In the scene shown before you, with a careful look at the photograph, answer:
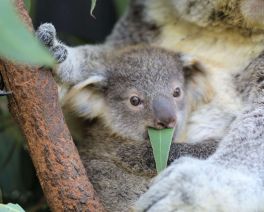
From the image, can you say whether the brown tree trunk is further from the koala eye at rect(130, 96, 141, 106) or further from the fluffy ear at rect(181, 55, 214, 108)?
the fluffy ear at rect(181, 55, 214, 108)

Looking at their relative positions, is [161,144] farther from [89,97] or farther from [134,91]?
[89,97]

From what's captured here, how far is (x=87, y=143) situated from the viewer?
2498 mm

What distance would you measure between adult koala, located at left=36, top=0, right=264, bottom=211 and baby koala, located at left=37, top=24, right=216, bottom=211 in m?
0.06

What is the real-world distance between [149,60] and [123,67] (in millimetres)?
113

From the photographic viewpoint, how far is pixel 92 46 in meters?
2.90

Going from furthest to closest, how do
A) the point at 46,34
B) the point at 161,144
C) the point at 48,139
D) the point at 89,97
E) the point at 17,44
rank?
the point at 89,97 → the point at 46,34 → the point at 161,144 → the point at 48,139 → the point at 17,44

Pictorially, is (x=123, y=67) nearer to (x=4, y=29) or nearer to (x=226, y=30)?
(x=226, y=30)

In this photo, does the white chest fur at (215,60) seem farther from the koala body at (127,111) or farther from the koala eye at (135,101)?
the koala eye at (135,101)

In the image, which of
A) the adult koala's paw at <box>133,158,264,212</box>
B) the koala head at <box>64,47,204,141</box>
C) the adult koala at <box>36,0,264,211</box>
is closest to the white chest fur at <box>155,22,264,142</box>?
the adult koala at <box>36,0,264,211</box>

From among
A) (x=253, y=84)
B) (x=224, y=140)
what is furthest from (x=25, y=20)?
(x=253, y=84)

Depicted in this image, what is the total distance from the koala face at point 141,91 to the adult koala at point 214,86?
0.49 ft

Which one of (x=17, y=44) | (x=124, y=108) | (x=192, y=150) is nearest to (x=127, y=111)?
(x=124, y=108)

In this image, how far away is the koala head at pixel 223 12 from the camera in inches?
96.2

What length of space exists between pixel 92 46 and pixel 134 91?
0.57 meters
